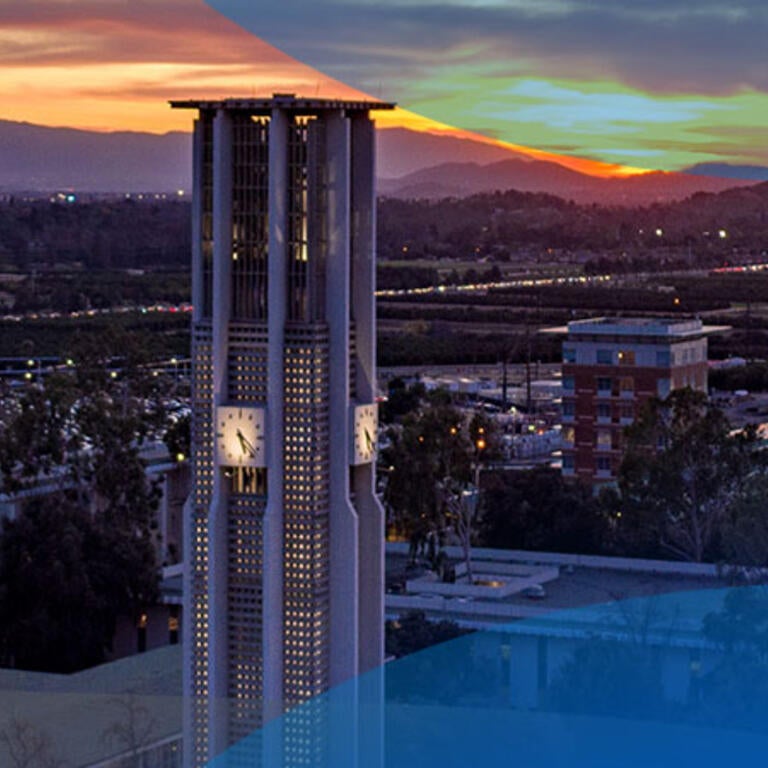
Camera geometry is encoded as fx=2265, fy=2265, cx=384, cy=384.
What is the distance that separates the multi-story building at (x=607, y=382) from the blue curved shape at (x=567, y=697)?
2.80 metres

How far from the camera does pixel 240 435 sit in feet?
23.2

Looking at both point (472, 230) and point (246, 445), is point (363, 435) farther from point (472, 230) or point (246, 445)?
point (472, 230)

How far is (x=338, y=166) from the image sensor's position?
708cm

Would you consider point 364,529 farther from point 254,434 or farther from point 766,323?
point 766,323

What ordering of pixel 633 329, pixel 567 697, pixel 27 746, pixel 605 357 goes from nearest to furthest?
pixel 27 746 → pixel 567 697 → pixel 605 357 → pixel 633 329

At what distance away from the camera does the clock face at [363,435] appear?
707 centimetres

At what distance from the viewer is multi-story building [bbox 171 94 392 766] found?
693 centimetres

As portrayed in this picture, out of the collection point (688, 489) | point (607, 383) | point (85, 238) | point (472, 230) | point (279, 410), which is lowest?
point (688, 489)

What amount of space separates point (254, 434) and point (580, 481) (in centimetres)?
585

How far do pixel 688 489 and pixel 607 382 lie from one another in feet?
7.84

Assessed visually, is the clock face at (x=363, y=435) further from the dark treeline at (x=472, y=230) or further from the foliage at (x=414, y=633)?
the dark treeline at (x=472, y=230)

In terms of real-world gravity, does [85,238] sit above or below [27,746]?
above

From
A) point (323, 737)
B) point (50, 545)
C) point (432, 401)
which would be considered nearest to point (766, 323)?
point (432, 401)

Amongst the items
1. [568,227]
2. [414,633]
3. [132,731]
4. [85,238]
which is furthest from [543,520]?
[568,227]
